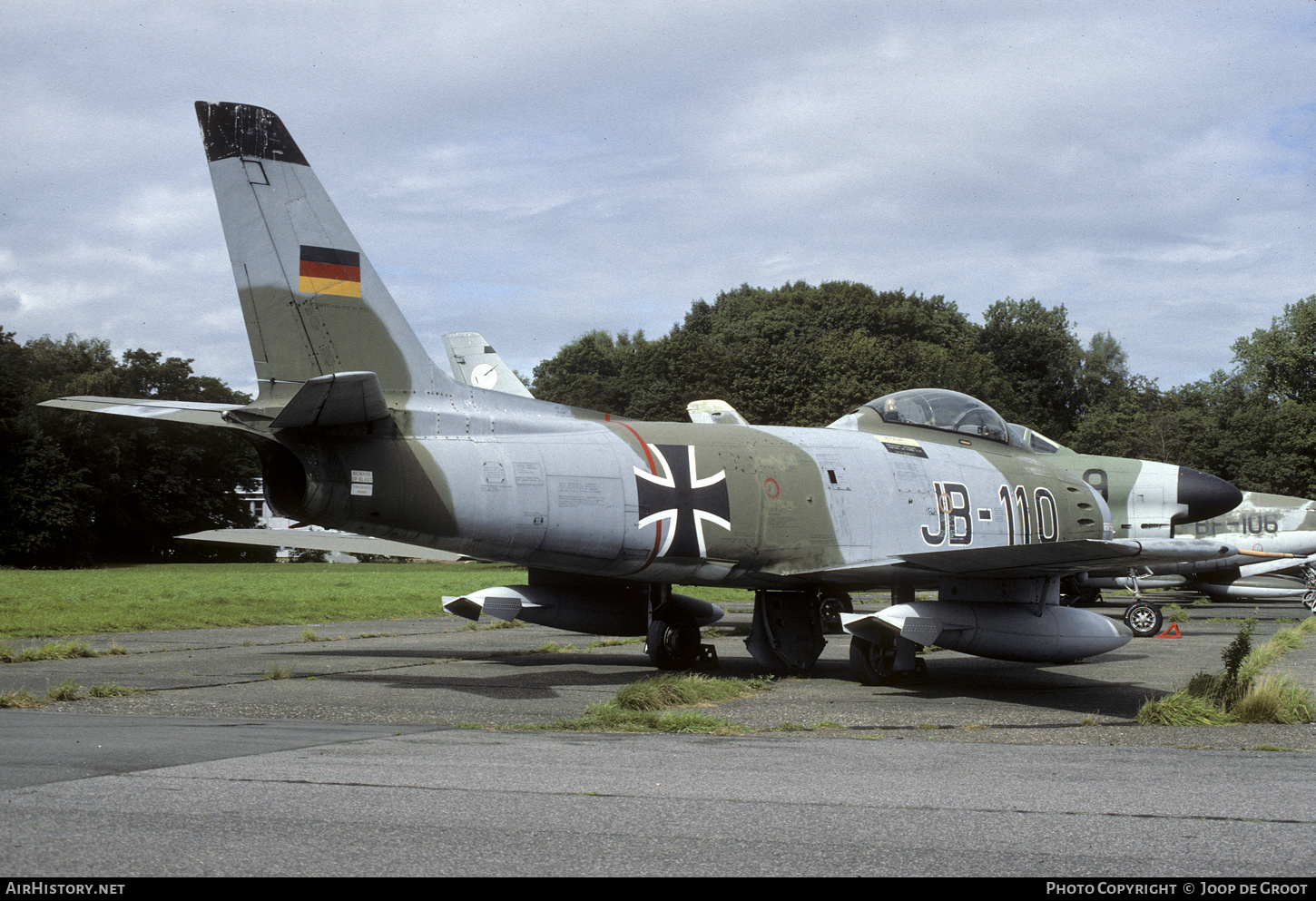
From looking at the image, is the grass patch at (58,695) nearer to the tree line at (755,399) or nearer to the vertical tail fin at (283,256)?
the vertical tail fin at (283,256)

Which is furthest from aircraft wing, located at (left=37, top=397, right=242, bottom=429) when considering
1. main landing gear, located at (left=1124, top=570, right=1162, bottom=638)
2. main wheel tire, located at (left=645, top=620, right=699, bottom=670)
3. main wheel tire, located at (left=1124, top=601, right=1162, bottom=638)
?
main wheel tire, located at (left=1124, top=601, right=1162, bottom=638)

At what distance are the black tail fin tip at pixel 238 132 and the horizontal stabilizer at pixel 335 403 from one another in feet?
7.43

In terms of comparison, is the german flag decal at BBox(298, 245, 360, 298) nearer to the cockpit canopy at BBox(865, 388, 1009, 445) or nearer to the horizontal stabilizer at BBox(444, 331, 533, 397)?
the cockpit canopy at BBox(865, 388, 1009, 445)

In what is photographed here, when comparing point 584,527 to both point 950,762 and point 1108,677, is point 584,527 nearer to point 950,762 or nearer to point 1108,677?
point 950,762

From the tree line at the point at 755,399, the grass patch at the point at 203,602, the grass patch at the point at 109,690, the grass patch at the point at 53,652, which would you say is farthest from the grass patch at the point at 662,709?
the tree line at the point at 755,399

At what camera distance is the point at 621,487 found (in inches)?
419

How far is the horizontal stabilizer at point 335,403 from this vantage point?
852cm

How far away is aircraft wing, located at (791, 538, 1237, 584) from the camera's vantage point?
905 centimetres

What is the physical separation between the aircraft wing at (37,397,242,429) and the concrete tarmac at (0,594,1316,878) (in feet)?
8.39

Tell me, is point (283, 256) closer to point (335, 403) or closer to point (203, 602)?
point (335, 403)

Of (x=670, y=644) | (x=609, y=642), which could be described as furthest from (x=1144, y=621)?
(x=670, y=644)

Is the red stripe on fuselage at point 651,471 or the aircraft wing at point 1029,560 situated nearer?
the aircraft wing at point 1029,560
